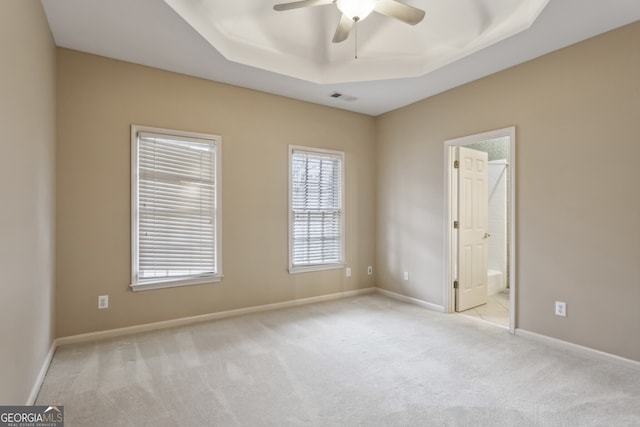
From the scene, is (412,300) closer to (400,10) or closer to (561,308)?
(561,308)

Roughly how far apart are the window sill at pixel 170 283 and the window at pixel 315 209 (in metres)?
1.05

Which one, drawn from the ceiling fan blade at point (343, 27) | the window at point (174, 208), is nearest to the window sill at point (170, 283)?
the window at point (174, 208)

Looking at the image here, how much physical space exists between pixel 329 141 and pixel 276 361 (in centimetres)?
307

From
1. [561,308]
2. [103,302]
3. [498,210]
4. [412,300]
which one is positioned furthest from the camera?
[498,210]

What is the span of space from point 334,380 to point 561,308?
7.34ft

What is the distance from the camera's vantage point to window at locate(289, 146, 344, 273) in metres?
4.43

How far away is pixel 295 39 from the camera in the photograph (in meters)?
3.45

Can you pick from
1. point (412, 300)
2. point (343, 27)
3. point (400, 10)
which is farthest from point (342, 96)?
point (412, 300)

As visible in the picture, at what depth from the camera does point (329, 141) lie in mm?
4738

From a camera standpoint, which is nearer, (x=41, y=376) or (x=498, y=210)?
(x=41, y=376)

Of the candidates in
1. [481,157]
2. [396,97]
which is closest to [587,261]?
[481,157]

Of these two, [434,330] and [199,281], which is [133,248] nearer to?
[199,281]

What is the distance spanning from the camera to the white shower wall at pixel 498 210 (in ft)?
17.7

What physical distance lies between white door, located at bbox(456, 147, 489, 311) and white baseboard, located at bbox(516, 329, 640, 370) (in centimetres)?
98
